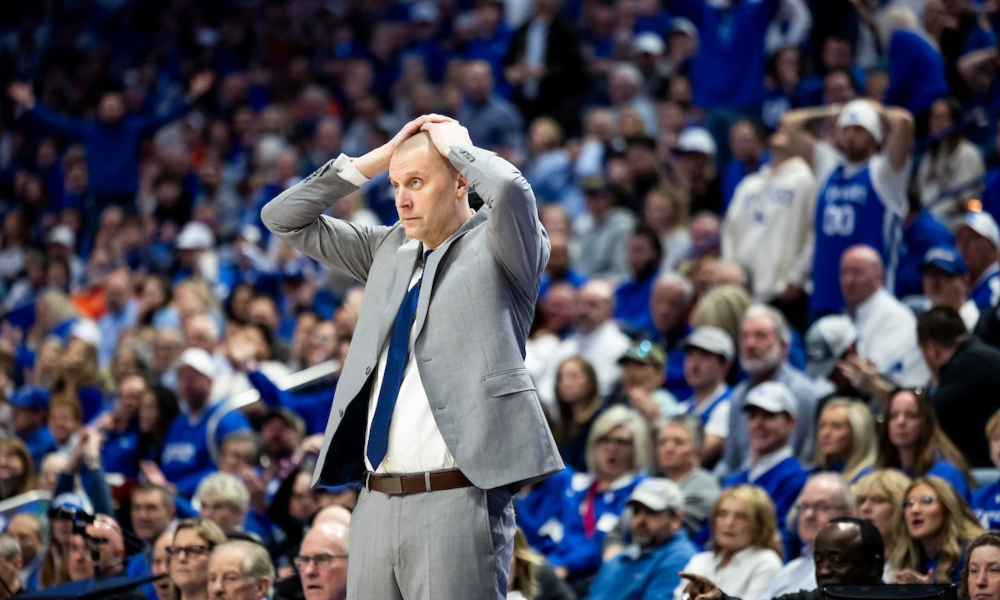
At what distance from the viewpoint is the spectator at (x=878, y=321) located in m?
6.97

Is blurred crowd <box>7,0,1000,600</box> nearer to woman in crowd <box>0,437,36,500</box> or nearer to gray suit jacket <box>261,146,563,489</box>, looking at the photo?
woman in crowd <box>0,437,36,500</box>

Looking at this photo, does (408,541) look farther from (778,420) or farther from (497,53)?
(497,53)

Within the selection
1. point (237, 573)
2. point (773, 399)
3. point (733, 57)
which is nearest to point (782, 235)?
point (773, 399)

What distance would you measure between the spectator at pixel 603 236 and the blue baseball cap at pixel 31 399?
369cm

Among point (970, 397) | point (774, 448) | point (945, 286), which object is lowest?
point (774, 448)

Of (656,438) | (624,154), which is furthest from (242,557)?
(624,154)

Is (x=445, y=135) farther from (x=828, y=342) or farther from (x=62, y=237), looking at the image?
(x=62, y=237)

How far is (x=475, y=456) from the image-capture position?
308 cm

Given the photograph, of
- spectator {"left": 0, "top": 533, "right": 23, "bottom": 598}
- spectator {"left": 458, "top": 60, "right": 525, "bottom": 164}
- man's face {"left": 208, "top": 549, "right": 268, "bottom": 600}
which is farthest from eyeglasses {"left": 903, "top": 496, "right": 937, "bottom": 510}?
spectator {"left": 458, "top": 60, "right": 525, "bottom": 164}

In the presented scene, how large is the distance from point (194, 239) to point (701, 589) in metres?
7.84

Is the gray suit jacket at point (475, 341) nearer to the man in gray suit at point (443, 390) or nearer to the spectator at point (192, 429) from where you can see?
the man in gray suit at point (443, 390)

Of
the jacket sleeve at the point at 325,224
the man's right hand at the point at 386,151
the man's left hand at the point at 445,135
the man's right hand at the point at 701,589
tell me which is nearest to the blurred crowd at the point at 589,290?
the man's right hand at the point at 701,589

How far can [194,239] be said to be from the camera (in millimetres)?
11398

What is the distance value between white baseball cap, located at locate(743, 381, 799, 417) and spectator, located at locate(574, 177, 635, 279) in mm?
3361
